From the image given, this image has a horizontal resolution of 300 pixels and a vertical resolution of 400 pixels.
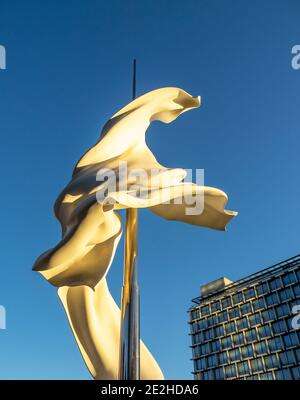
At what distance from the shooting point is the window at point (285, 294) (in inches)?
1732

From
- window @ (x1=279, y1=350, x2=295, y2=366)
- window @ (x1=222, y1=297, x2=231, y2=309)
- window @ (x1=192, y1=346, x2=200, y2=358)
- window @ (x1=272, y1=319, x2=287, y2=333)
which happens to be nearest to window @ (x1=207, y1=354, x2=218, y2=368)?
window @ (x1=192, y1=346, x2=200, y2=358)

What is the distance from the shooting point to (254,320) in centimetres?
4716

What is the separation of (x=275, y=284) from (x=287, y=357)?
27.7ft

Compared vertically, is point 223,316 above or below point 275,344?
above

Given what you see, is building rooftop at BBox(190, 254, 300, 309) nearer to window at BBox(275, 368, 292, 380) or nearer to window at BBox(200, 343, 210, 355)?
window at BBox(200, 343, 210, 355)

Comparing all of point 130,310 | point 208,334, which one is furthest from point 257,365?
point 130,310

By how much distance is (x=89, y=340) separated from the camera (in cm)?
496

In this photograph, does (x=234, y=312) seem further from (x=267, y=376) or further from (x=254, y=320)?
(x=267, y=376)

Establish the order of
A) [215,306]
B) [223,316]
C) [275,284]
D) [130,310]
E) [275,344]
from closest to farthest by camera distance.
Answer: [130,310] → [275,344] → [275,284] → [223,316] → [215,306]

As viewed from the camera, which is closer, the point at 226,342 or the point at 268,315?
the point at 268,315

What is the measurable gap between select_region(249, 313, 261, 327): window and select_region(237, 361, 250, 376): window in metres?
4.58

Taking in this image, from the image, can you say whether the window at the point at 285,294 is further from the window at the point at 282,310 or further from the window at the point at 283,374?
the window at the point at 283,374

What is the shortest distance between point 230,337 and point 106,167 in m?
48.3
